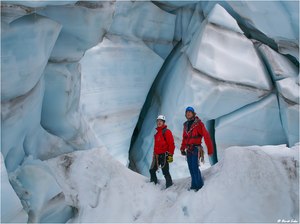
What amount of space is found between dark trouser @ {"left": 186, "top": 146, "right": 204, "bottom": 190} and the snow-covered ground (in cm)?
9

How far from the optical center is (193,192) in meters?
3.95

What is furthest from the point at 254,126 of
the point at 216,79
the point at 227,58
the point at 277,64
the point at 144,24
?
the point at 144,24

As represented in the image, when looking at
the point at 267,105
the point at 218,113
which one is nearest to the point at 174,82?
the point at 218,113

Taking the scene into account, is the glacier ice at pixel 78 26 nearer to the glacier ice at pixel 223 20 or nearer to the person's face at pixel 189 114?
the person's face at pixel 189 114

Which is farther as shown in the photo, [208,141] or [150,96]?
[150,96]

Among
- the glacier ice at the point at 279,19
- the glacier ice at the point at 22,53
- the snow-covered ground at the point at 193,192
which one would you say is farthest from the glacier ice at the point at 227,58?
the glacier ice at the point at 22,53

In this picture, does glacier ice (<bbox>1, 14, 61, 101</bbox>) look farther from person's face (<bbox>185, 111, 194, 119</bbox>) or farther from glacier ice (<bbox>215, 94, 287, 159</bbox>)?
glacier ice (<bbox>215, 94, 287, 159</bbox>)

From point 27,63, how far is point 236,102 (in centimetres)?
428

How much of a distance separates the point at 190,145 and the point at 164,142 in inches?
13.3

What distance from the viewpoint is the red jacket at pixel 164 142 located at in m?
4.12

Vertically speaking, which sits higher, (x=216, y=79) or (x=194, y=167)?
(x=194, y=167)

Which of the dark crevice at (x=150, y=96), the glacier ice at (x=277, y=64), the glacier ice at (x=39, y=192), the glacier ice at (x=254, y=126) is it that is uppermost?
the glacier ice at (x=39, y=192)

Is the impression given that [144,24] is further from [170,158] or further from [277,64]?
[170,158]

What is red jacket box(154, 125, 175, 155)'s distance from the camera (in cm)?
412
